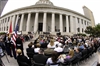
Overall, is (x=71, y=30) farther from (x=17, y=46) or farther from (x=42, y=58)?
(x=42, y=58)

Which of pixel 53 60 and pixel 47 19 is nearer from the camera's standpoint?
pixel 53 60

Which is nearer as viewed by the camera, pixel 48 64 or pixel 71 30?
pixel 48 64

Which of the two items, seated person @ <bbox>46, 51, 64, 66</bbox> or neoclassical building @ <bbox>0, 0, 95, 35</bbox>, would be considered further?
neoclassical building @ <bbox>0, 0, 95, 35</bbox>

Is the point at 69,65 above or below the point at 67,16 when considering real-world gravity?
below

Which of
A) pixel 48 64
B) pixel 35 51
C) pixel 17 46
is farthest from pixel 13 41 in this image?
pixel 48 64

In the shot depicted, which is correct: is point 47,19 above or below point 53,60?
above

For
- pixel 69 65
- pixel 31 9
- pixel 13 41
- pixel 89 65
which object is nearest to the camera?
pixel 69 65

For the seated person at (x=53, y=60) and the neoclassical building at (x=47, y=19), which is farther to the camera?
the neoclassical building at (x=47, y=19)

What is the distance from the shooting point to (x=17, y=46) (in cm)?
1105

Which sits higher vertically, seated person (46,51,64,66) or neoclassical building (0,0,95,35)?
neoclassical building (0,0,95,35)

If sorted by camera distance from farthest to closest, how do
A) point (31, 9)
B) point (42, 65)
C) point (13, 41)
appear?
point (31, 9), point (13, 41), point (42, 65)

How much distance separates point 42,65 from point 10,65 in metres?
4.34

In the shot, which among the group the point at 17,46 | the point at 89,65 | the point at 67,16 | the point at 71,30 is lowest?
the point at 89,65

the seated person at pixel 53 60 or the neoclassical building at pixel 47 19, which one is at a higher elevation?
the neoclassical building at pixel 47 19
